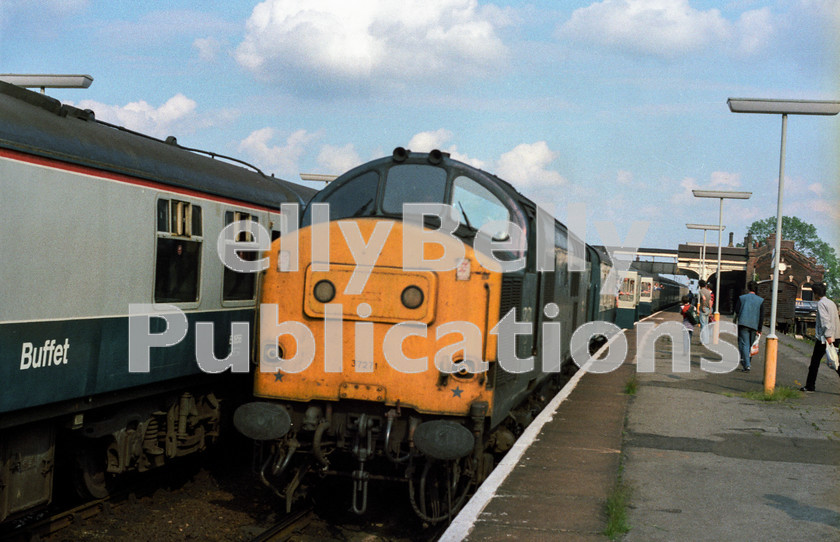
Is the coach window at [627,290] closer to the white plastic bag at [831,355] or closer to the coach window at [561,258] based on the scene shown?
the white plastic bag at [831,355]

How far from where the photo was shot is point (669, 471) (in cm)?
788

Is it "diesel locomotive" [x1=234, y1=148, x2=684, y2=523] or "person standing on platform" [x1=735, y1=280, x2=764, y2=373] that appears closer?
"diesel locomotive" [x1=234, y1=148, x2=684, y2=523]

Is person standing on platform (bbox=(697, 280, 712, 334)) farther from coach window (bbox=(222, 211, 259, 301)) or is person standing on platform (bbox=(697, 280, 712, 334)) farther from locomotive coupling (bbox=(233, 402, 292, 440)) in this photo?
locomotive coupling (bbox=(233, 402, 292, 440))

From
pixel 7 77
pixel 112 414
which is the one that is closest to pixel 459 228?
pixel 112 414

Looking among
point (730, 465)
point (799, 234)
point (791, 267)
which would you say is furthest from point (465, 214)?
point (799, 234)

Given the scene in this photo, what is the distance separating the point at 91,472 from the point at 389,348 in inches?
126

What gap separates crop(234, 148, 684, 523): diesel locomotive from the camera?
6.79m

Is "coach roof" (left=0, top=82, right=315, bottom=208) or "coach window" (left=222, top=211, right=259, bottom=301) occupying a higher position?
"coach roof" (left=0, top=82, right=315, bottom=208)

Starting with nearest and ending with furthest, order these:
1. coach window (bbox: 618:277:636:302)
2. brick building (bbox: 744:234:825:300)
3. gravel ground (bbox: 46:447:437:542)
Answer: gravel ground (bbox: 46:447:437:542) → coach window (bbox: 618:277:636:302) → brick building (bbox: 744:234:825:300)

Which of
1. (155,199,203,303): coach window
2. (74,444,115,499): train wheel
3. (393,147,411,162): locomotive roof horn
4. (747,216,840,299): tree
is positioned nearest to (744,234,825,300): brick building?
(747,216,840,299): tree

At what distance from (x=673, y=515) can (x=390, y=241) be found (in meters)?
3.09

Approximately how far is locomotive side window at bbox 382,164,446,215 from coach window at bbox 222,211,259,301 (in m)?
2.46

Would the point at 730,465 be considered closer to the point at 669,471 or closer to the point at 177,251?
the point at 669,471

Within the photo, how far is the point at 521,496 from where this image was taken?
679 cm
